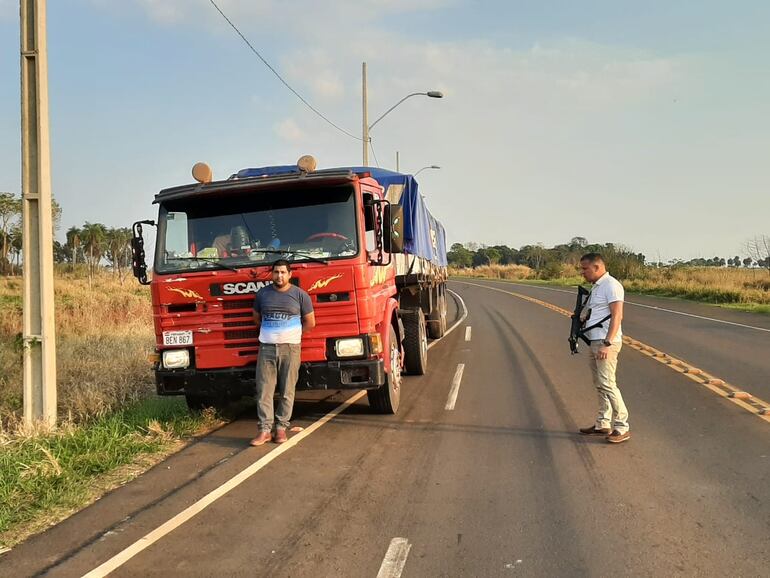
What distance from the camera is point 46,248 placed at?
6820mm

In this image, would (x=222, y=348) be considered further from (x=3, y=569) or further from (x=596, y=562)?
(x=596, y=562)

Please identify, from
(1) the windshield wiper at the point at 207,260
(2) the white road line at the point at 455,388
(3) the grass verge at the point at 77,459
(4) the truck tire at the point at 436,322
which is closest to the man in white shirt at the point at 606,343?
(2) the white road line at the point at 455,388

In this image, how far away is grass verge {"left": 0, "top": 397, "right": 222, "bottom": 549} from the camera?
15.5ft

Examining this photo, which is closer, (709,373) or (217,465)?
(217,465)

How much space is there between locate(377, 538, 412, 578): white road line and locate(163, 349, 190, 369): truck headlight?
11.4ft

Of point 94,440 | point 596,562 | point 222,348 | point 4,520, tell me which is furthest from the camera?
point 222,348

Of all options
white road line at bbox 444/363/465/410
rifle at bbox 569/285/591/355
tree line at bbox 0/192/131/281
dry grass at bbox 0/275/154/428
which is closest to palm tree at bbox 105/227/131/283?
tree line at bbox 0/192/131/281

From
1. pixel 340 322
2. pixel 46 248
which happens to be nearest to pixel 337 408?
pixel 340 322

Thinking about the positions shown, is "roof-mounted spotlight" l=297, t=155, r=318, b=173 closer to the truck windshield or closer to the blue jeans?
the truck windshield

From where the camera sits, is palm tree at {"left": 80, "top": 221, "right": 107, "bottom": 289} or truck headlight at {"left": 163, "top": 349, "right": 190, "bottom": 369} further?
palm tree at {"left": 80, "top": 221, "right": 107, "bottom": 289}

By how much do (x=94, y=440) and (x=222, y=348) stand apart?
1494 mm

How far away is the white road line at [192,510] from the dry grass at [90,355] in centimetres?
269

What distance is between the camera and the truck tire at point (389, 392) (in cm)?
733

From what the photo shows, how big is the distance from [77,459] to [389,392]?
328 centimetres
